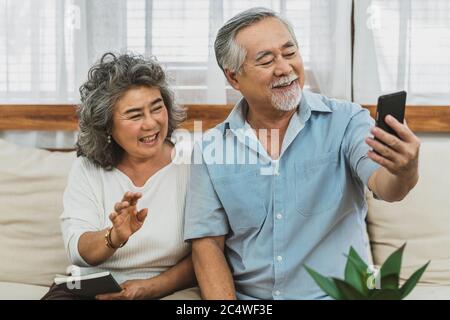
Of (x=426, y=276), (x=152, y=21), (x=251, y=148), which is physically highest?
(x=152, y=21)

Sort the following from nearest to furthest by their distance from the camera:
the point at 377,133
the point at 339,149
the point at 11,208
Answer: the point at 377,133 < the point at 339,149 < the point at 11,208

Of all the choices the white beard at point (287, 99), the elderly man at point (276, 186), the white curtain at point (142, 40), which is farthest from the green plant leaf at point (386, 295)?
the white curtain at point (142, 40)

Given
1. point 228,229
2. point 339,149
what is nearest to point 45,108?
point 228,229

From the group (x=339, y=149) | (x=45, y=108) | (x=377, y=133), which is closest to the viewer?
(x=377, y=133)

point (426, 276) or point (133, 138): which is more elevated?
point (133, 138)

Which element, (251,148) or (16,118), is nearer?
(251,148)

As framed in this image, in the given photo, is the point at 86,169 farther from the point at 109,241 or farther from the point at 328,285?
the point at 328,285

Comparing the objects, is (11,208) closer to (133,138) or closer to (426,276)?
(133,138)

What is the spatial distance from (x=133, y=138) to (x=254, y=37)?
430mm

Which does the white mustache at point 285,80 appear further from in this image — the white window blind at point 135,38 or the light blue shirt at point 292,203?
the white window blind at point 135,38

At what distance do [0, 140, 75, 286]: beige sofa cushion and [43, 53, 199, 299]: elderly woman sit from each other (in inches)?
8.5

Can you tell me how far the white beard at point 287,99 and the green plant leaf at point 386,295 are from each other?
84 cm

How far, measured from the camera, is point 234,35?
1830mm

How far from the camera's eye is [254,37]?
1786 millimetres
